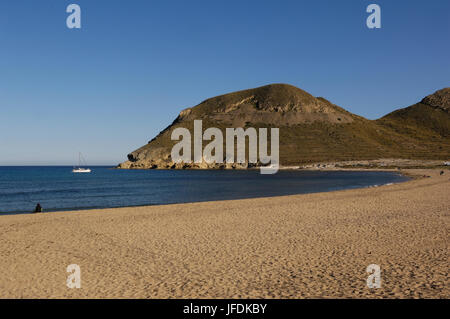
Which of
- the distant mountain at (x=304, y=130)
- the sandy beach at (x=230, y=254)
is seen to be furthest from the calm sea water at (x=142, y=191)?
the distant mountain at (x=304, y=130)

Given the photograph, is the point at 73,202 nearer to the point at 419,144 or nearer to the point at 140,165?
the point at 140,165

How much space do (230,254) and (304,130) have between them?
505 ft

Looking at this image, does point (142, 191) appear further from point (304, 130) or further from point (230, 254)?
point (304, 130)

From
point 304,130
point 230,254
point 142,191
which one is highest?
point 304,130

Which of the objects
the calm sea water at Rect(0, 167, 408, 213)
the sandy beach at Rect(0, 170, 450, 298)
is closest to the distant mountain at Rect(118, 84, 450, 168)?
the calm sea water at Rect(0, 167, 408, 213)

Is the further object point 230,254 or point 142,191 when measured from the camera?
point 142,191

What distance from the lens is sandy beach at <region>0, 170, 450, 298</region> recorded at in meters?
8.31

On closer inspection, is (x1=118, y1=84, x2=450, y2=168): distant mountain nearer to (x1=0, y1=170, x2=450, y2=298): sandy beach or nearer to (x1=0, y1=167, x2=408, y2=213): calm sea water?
(x1=0, y1=167, x2=408, y2=213): calm sea water

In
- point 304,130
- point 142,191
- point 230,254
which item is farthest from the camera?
point 304,130

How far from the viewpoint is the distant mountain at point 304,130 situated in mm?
142625

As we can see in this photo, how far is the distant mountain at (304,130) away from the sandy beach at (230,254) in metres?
118

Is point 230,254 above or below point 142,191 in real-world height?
above

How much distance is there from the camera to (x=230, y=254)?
38.5 ft

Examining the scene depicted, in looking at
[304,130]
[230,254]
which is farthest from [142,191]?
[304,130]
